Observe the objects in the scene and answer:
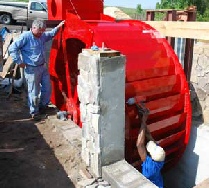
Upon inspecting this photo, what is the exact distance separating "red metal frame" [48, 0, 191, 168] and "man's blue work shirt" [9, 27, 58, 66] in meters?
0.41

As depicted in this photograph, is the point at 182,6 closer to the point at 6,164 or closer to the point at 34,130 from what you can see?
the point at 34,130

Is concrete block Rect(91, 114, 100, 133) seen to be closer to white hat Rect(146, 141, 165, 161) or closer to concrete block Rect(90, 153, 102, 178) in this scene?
concrete block Rect(90, 153, 102, 178)

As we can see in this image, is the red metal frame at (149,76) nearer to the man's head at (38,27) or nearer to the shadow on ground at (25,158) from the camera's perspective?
the man's head at (38,27)

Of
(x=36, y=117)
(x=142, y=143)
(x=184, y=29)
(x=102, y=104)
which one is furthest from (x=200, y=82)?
(x=36, y=117)

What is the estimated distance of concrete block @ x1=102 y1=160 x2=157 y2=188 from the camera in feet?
10.8

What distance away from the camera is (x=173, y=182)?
603 cm

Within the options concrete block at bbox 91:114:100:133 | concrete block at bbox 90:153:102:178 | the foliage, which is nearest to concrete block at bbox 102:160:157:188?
concrete block at bbox 90:153:102:178

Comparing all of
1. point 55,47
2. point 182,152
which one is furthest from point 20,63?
point 182,152

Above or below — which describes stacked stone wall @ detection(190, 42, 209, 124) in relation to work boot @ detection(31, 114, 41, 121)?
above

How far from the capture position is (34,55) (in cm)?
523

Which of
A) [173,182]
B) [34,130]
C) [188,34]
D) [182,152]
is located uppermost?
[188,34]

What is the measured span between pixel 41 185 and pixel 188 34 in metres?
3.22

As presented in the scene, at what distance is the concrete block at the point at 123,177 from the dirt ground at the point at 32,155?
48cm

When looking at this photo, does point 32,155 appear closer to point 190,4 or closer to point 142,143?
point 142,143
